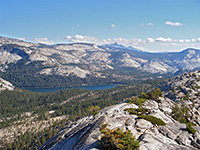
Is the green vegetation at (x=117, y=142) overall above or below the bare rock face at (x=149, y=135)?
above

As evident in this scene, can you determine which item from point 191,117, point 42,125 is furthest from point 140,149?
point 42,125

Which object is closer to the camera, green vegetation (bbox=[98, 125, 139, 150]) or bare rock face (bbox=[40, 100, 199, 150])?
green vegetation (bbox=[98, 125, 139, 150])

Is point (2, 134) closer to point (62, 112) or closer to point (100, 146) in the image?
point (62, 112)

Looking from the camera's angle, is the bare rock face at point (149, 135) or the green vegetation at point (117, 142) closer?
the green vegetation at point (117, 142)

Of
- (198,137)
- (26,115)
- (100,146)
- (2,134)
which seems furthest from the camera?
(26,115)

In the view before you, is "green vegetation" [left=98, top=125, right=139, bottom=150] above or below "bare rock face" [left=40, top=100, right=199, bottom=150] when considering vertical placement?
above

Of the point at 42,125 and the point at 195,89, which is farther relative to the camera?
the point at 42,125

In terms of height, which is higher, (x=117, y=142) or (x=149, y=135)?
(x=117, y=142)

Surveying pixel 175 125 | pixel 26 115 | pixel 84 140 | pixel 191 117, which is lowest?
pixel 26 115

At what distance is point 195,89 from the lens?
365ft

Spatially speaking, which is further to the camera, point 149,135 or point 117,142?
point 149,135

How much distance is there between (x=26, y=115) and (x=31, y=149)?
90.4 metres

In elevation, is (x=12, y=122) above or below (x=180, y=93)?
below

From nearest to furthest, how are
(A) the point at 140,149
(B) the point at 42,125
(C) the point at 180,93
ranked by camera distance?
(A) the point at 140,149 → (C) the point at 180,93 → (B) the point at 42,125
